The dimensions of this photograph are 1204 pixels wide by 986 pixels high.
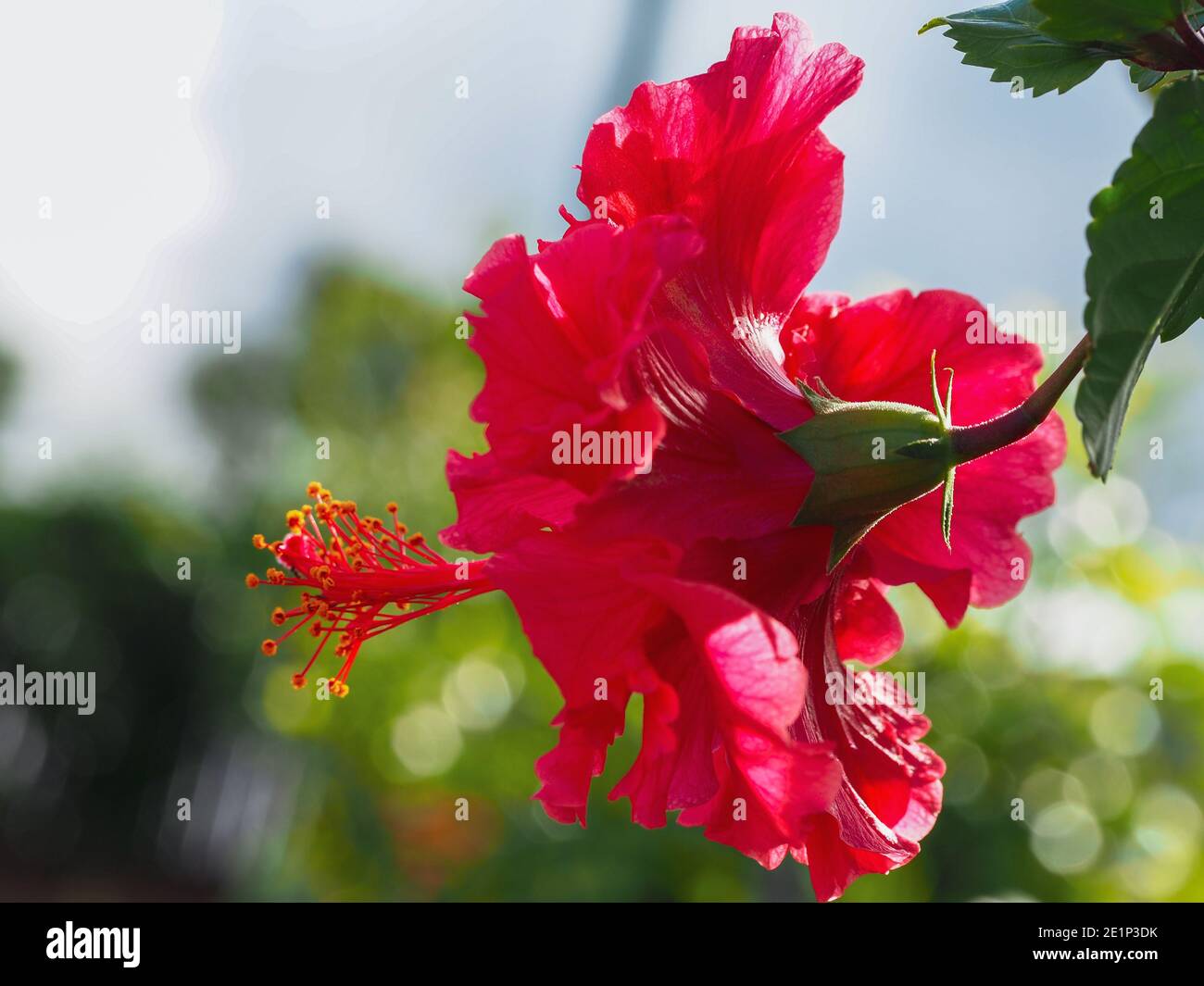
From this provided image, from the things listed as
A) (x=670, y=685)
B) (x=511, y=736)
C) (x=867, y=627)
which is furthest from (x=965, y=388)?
(x=511, y=736)

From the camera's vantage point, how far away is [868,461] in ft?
1.42

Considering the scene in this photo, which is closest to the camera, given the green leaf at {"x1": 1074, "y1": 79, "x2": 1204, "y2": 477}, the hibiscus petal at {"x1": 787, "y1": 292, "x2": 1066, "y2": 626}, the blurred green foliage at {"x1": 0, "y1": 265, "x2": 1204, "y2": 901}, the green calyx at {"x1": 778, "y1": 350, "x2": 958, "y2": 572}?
the green leaf at {"x1": 1074, "y1": 79, "x2": 1204, "y2": 477}

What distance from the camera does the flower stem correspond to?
353mm

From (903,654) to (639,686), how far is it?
212cm

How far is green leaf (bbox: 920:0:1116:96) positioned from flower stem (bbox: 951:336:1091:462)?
13 centimetres

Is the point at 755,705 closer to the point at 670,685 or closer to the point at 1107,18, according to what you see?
the point at 670,685

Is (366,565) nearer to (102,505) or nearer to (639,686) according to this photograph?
(639,686)

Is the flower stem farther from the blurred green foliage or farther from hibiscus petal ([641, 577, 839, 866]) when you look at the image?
the blurred green foliage

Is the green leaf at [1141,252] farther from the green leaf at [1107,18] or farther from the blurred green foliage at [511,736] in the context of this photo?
the blurred green foliage at [511,736]

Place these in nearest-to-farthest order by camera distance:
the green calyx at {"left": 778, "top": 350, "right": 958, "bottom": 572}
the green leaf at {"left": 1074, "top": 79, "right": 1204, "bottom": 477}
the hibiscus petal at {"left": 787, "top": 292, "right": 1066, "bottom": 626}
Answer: the green leaf at {"left": 1074, "top": 79, "right": 1204, "bottom": 477} → the green calyx at {"left": 778, "top": 350, "right": 958, "bottom": 572} → the hibiscus petal at {"left": 787, "top": 292, "right": 1066, "bottom": 626}

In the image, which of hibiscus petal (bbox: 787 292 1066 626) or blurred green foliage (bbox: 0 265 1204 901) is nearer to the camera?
hibiscus petal (bbox: 787 292 1066 626)

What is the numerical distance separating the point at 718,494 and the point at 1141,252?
175mm

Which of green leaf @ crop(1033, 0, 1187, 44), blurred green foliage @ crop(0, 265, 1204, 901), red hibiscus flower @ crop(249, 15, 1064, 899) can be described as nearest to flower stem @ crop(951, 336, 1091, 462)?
red hibiscus flower @ crop(249, 15, 1064, 899)

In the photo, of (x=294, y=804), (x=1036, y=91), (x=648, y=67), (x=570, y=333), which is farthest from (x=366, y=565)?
(x=294, y=804)
